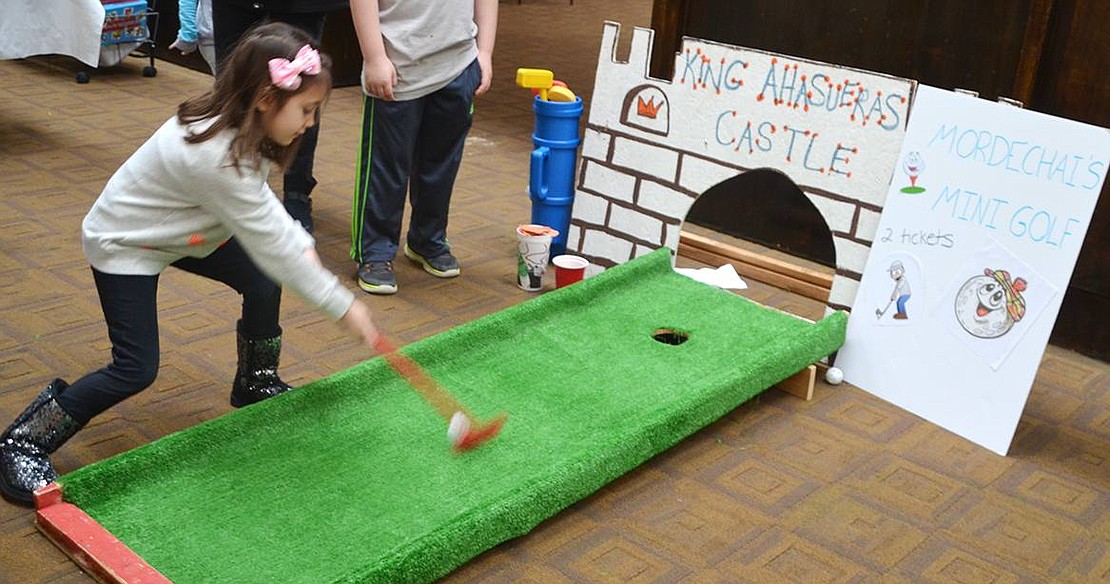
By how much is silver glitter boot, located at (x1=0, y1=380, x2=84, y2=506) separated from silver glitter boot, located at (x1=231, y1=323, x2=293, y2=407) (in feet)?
1.40

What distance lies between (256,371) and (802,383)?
1.37m

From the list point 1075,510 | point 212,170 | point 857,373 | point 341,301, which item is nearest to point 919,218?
point 857,373

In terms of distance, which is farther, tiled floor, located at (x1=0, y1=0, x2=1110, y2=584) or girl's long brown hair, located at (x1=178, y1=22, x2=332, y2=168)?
tiled floor, located at (x1=0, y1=0, x2=1110, y2=584)

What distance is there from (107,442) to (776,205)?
2392 millimetres

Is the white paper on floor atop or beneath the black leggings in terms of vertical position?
beneath

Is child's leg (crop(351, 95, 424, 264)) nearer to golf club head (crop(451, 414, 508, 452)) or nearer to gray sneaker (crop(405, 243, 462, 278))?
gray sneaker (crop(405, 243, 462, 278))

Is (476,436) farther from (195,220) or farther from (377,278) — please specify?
(377,278)

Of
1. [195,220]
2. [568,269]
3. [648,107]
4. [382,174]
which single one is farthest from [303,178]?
[195,220]

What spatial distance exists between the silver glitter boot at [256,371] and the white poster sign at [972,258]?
1.49m

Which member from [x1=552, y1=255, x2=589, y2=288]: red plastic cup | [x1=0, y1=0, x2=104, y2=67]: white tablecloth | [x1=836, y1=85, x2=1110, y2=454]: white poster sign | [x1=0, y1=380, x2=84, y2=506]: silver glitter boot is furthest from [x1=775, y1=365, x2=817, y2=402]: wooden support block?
[x1=0, y1=0, x2=104, y2=67]: white tablecloth

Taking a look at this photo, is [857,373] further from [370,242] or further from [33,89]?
[33,89]

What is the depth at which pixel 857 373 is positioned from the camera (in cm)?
299

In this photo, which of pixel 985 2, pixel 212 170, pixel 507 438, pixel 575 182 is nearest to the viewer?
pixel 212 170

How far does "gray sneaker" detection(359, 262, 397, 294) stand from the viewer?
3381 mm
